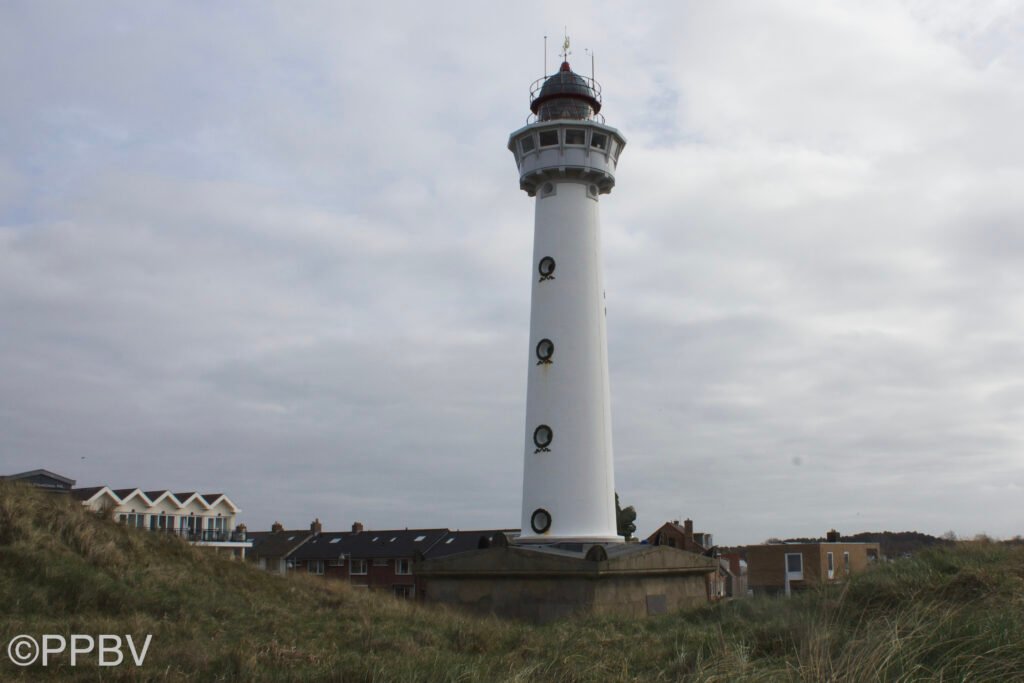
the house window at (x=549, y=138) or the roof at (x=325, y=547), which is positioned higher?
the house window at (x=549, y=138)

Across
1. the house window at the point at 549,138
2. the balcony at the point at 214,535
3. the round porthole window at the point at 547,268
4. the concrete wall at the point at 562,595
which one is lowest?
the concrete wall at the point at 562,595

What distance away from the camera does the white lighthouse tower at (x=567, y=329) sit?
2644 cm

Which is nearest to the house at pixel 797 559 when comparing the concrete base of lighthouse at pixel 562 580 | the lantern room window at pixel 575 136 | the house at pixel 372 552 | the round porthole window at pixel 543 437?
the house at pixel 372 552

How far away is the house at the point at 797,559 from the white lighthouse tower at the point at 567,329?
33101 millimetres

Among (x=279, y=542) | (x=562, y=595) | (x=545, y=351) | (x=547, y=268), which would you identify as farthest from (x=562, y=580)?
(x=279, y=542)

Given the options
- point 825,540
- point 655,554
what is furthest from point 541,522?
point 825,540

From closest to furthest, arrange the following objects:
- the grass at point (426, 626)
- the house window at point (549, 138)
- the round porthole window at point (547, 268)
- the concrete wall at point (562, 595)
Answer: the grass at point (426, 626)
the concrete wall at point (562, 595)
the round porthole window at point (547, 268)
the house window at point (549, 138)

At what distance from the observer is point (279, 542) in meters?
73.9

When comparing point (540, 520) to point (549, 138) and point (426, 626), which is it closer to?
point (426, 626)

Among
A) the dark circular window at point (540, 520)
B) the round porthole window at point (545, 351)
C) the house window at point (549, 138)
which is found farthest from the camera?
the house window at point (549, 138)

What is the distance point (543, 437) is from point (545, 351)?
114 inches

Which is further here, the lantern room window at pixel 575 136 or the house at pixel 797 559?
the house at pixel 797 559

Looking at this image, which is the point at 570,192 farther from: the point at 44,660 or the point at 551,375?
the point at 44,660

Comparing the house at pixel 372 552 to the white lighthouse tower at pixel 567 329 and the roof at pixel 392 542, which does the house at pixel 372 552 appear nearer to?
the roof at pixel 392 542
